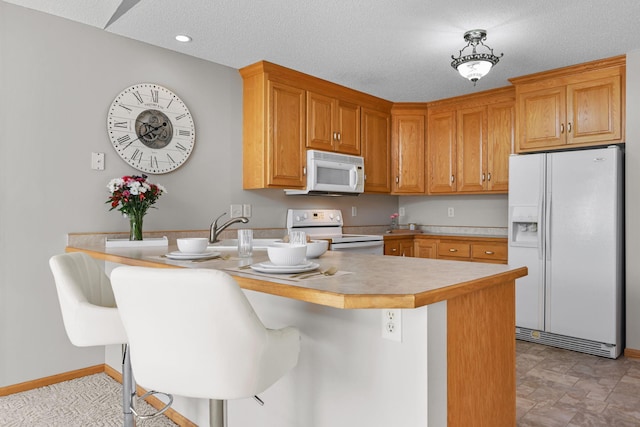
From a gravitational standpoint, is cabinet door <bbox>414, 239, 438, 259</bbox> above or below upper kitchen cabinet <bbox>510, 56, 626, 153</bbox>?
below

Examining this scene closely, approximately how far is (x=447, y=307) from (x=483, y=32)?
2.28 meters

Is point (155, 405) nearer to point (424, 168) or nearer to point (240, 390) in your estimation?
point (240, 390)

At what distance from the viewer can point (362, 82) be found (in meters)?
4.04

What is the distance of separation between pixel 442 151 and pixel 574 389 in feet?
9.10

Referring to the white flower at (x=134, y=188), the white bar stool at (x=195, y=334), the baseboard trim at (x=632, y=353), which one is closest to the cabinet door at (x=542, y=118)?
the baseboard trim at (x=632, y=353)

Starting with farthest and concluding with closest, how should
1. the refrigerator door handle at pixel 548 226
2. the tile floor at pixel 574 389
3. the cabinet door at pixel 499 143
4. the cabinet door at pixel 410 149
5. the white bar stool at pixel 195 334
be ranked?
1. the cabinet door at pixel 410 149
2. the cabinet door at pixel 499 143
3. the refrigerator door handle at pixel 548 226
4. the tile floor at pixel 574 389
5. the white bar stool at pixel 195 334

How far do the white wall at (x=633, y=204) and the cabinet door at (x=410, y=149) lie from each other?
6.52ft

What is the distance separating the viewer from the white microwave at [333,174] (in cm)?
389

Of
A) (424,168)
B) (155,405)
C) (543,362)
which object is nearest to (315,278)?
(155,405)

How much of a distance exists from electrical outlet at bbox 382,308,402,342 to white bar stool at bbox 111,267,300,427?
1.16ft

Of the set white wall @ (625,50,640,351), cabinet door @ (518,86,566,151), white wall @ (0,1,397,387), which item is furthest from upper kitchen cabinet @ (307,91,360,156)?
white wall @ (625,50,640,351)

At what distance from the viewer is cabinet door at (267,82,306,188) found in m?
3.60

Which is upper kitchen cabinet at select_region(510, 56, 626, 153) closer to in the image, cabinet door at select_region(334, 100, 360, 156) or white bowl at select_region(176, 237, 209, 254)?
cabinet door at select_region(334, 100, 360, 156)

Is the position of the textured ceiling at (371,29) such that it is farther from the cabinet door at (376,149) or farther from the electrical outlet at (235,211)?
the electrical outlet at (235,211)
